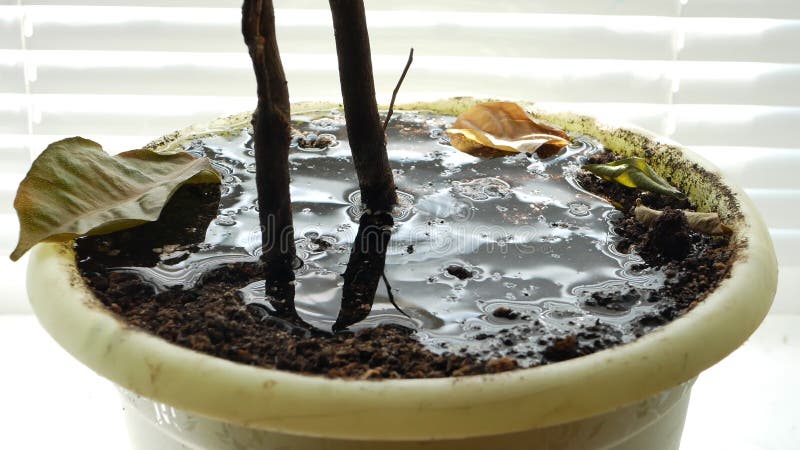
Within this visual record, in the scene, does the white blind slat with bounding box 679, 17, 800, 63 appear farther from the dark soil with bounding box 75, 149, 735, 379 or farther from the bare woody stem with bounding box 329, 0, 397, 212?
the bare woody stem with bounding box 329, 0, 397, 212

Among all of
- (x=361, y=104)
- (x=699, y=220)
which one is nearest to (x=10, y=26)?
(x=361, y=104)

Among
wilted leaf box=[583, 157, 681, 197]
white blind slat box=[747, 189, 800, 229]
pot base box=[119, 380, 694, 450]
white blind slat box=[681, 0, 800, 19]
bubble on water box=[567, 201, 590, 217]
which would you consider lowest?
white blind slat box=[747, 189, 800, 229]

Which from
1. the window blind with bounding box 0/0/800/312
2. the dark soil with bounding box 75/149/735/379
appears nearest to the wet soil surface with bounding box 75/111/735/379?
the dark soil with bounding box 75/149/735/379

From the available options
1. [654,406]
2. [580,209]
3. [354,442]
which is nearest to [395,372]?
[354,442]

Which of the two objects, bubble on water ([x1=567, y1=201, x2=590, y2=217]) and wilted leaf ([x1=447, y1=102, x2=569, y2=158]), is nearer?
bubble on water ([x1=567, y1=201, x2=590, y2=217])

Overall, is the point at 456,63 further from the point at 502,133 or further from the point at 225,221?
the point at 225,221

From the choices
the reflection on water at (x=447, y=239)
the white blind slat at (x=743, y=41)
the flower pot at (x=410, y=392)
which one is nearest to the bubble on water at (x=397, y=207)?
the reflection on water at (x=447, y=239)
